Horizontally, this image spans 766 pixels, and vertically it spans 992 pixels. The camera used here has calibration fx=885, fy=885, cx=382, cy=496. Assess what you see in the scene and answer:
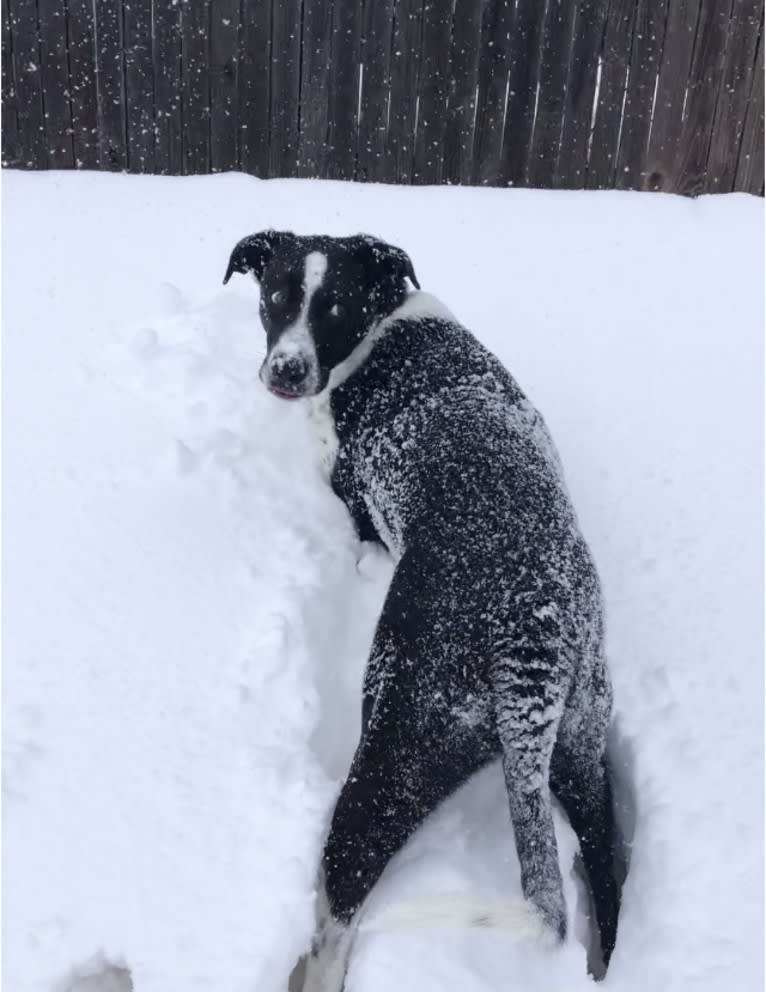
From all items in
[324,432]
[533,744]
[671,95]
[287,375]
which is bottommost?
[533,744]

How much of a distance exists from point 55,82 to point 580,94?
9.27ft

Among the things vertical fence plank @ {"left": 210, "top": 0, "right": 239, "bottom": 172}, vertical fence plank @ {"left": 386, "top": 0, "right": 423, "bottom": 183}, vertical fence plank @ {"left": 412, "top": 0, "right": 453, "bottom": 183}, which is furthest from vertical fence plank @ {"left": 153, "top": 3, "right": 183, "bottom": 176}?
vertical fence plank @ {"left": 412, "top": 0, "right": 453, "bottom": 183}

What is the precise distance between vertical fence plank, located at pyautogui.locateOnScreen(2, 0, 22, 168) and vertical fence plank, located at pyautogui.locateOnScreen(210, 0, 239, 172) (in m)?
1.07

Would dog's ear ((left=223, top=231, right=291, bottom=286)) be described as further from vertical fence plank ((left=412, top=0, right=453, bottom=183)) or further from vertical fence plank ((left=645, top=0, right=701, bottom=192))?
vertical fence plank ((left=645, top=0, right=701, bottom=192))

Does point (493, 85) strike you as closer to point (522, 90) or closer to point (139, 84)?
point (522, 90)

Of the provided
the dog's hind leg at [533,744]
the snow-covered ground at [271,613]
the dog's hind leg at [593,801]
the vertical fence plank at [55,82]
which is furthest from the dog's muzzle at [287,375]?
the vertical fence plank at [55,82]

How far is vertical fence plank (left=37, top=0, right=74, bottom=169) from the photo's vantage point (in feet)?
15.3

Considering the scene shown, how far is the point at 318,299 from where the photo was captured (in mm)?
2754

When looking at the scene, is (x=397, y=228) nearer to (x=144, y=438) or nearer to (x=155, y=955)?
(x=144, y=438)

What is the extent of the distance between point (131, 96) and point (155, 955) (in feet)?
14.4

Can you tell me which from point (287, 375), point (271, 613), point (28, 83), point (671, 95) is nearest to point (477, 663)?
point (271, 613)

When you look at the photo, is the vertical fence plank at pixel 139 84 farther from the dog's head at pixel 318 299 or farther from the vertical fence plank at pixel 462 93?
the dog's head at pixel 318 299

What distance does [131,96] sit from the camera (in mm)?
4809

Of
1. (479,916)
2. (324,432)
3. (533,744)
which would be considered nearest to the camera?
(479,916)
